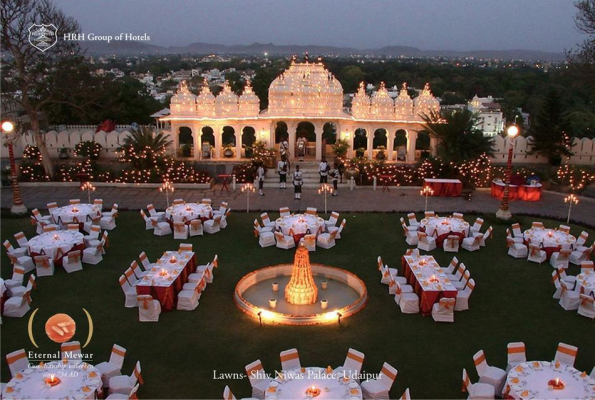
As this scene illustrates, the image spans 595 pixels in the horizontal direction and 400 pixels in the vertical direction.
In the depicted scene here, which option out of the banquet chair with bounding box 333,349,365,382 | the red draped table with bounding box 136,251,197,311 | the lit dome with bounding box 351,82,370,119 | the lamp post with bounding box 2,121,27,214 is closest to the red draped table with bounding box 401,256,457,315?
the banquet chair with bounding box 333,349,365,382

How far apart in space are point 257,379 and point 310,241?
8001 millimetres

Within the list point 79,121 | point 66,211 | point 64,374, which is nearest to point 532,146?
point 66,211

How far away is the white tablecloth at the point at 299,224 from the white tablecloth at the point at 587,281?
319 inches

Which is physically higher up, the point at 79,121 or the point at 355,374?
the point at 79,121

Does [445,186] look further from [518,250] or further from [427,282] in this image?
[427,282]

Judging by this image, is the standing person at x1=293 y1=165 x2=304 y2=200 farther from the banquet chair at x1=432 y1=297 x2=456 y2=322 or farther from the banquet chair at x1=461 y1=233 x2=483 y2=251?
the banquet chair at x1=432 y1=297 x2=456 y2=322

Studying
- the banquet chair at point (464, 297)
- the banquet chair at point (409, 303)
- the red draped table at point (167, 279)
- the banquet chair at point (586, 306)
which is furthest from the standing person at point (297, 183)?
the banquet chair at point (586, 306)

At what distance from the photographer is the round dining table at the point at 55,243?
15.9m

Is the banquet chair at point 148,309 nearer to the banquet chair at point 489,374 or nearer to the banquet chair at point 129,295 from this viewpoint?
the banquet chair at point 129,295

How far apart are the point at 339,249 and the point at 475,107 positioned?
4319 cm

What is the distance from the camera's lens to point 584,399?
9086 mm

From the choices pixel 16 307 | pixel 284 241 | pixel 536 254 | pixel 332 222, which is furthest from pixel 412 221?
pixel 16 307

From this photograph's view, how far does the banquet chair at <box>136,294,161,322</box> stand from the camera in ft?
42.2

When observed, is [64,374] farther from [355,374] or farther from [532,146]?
[532,146]
